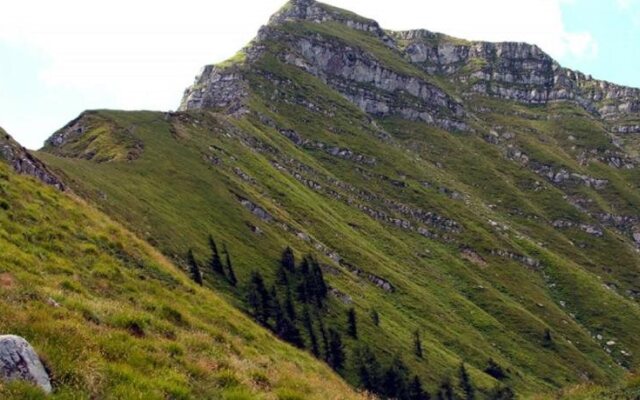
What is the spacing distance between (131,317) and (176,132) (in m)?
154

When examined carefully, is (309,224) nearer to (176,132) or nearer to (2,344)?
(176,132)

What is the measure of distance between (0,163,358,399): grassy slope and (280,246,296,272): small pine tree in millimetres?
95840

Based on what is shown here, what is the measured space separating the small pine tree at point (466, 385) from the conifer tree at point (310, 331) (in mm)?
37511

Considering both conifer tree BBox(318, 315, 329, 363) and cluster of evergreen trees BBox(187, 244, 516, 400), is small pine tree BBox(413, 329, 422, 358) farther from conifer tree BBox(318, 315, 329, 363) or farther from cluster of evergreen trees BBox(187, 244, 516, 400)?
conifer tree BBox(318, 315, 329, 363)

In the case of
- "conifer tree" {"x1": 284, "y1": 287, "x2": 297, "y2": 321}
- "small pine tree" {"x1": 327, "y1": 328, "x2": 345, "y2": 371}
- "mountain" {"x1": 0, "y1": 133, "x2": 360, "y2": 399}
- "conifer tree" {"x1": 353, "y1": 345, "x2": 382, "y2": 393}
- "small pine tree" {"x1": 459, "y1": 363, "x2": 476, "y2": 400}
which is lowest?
"small pine tree" {"x1": 459, "y1": 363, "x2": 476, "y2": 400}

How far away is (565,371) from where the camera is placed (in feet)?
542

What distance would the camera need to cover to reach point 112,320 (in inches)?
749

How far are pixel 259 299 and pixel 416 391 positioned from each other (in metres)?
37.7

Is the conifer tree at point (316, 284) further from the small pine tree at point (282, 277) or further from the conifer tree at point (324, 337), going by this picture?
the conifer tree at point (324, 337)

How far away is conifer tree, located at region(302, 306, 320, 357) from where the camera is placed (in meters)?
108

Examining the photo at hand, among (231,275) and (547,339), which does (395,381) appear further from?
(547,339)

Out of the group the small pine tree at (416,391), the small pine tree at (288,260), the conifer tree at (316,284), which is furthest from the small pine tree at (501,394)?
the small pine tree at (288,260)

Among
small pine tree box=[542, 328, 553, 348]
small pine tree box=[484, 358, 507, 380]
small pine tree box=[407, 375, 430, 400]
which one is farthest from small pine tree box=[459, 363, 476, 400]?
small pine tree box=[542, 328, 553, 348]

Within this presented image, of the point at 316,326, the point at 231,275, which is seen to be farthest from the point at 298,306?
the point at 231,275
